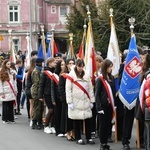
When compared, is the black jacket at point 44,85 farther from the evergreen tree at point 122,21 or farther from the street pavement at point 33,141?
the evergreen tree at point 122,21

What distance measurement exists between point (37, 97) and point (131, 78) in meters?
4.06

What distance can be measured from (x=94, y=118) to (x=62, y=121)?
30.1 inches

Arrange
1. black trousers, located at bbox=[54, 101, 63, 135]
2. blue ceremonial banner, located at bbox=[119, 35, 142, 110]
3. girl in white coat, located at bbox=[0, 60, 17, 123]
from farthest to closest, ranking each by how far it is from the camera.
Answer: girl in white coat, located at bbox=[0, 60, 17, 123] < black trousers, located at bbox=[54, 101, 63, 135] < blue ceremonial banner, located at bbox=[119, 35, 142, 110]

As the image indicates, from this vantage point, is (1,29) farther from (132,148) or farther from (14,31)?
(132,148)

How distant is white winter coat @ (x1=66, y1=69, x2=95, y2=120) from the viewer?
443 inches

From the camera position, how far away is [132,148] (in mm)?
10789

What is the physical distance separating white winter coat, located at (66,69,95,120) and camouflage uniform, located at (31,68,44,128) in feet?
8.26

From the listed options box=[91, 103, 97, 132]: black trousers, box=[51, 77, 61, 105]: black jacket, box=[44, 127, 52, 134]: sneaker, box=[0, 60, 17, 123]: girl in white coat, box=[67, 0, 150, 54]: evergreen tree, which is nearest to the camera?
box=[91, 103, 97, 132]: black trousers

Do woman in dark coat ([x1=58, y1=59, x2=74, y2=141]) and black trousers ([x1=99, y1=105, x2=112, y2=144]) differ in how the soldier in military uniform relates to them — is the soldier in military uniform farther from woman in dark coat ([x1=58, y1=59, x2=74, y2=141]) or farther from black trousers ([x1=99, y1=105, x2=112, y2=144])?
black trousers ([x1=99, y1=105, x2=112, y2=144])

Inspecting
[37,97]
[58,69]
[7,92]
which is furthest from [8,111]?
[58,69]

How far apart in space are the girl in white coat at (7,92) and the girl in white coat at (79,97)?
404cm

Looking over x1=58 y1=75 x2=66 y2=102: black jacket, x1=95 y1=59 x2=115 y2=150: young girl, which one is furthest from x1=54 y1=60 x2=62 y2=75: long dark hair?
x1=95 y1=59 x2=115 y2=150: young girl

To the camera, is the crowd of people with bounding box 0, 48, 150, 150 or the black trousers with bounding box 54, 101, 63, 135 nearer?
the crowd of people with bounding box 0, 48, 150, 150

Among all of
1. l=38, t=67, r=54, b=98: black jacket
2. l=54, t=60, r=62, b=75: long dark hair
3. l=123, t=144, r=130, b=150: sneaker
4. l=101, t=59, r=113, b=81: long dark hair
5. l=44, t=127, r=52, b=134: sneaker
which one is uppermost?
l=101, t=59, r=113, b=81: long dark hair
